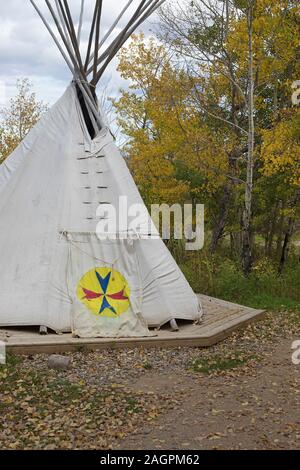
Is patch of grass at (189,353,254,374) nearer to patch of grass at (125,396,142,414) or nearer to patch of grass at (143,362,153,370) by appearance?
patch of grass at (143,362,153,370)

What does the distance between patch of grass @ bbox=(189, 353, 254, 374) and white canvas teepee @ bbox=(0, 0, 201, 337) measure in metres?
0.79

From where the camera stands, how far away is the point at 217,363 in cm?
534

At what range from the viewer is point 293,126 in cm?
Answer: 929

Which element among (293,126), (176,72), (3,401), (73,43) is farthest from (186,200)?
(3,401)

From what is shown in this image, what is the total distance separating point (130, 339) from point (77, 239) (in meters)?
1.31

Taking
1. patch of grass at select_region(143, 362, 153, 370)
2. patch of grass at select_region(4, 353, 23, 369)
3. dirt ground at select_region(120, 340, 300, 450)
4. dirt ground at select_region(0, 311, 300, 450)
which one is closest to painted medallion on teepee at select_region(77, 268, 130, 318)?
dirt ground at select_region(0, 311, 300, 450)

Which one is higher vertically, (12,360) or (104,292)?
(104,292)

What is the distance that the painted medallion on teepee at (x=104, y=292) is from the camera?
19.4ft

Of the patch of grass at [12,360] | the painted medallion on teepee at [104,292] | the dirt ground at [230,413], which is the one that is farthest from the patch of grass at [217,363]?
the patch of grass at [12,360]

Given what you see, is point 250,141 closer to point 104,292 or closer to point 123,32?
point 123,32

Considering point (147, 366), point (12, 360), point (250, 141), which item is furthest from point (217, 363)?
point (250, 141)

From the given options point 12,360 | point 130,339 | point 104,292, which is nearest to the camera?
point 12,360

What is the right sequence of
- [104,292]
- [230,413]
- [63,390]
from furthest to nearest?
[104,292] → [63,390] → [230,413]

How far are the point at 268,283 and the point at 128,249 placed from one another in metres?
3.56
